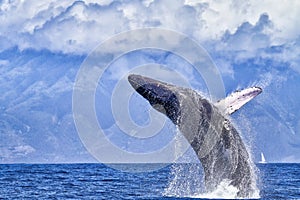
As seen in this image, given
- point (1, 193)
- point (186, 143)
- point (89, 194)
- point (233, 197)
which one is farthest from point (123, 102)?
point (1, 193)

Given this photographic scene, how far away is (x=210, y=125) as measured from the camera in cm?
1947

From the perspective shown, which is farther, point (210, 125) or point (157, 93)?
point (210, 125)

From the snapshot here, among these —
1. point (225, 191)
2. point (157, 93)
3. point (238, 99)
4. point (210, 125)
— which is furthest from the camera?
point (225, 191)

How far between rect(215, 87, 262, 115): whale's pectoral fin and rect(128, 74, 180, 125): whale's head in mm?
1276

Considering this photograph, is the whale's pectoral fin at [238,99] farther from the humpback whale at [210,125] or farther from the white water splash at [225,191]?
the white water splash at [225,191]

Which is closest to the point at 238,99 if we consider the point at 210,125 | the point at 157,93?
the point at 210,125

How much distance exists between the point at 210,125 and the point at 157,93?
5.59 ft

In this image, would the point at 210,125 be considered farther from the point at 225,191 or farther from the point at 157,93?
the point at 225,191

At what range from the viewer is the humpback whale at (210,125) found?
18.7 metres

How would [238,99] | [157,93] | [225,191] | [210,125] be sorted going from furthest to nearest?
[225,191], [210,125], [157,93], [238,99]

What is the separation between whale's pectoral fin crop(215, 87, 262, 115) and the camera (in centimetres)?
1792

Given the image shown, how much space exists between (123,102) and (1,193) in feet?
28.4

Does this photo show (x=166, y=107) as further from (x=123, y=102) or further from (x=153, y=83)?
(x=123, y=102)

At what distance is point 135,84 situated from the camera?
18625 millimetres
